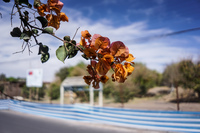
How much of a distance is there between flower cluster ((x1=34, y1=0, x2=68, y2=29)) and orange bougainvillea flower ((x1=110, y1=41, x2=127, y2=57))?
0.56ft

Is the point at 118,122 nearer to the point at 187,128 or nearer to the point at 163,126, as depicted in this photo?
the point at 163,126

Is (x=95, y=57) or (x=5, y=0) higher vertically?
(x=5, y=0)

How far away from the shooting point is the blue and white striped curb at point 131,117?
4402 millimetres

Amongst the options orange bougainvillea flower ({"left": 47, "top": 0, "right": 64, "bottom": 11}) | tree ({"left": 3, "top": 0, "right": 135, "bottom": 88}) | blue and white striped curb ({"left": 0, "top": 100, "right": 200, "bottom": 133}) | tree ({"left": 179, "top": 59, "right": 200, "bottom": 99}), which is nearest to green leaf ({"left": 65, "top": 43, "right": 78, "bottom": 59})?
tree ({"left": 3, "top": 0, "right": 135, "bottom": 88})

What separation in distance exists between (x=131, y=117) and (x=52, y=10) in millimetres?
5551

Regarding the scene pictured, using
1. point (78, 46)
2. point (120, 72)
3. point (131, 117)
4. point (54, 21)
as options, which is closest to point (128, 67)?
point (120, 72)

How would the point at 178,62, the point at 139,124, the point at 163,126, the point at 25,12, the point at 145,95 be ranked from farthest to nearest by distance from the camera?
the point at 145,95 < the point at 178,62 < the point at 139,124 < the point at 163,126 < the point at 25,12

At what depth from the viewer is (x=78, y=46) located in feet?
1.40

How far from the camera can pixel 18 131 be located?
5586 millimetres

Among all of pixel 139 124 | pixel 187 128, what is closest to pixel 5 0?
pixel 187 128

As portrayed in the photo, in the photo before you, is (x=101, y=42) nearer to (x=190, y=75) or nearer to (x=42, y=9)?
(x=42, y=9)

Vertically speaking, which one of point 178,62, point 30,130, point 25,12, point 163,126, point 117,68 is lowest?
point 30,130

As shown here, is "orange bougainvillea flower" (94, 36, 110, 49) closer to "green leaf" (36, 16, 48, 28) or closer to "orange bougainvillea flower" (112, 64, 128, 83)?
"orange bougainvillea flower" (112, 64, 128, 83)

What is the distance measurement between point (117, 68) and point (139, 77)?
2006 centimetres
